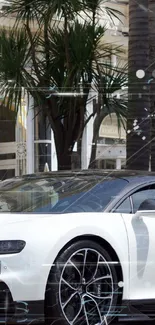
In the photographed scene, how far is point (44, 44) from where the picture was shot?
7.33 m

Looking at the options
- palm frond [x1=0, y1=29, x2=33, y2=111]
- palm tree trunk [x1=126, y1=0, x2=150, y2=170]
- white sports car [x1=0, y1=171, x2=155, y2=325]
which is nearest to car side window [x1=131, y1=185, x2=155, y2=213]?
white sports car [x1=0, y1=171, x2=155, y2=325]

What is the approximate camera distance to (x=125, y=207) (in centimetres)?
466

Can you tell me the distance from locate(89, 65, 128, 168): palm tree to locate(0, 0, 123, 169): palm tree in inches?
6.6

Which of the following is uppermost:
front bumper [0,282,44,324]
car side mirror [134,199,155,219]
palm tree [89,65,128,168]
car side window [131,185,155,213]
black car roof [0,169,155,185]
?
palm tree [89,65,128,168]

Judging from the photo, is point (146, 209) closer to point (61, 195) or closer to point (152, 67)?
point (61, 195)

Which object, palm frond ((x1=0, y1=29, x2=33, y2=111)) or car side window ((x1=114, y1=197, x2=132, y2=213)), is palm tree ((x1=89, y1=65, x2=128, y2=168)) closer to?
palm frond ((x1=0, y1=29, x2=33, y2=111))

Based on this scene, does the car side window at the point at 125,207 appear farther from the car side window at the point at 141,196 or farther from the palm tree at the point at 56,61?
the palm tree at the point at 56,61

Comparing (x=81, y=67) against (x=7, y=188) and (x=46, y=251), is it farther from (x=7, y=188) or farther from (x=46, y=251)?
(x=46, y=251)

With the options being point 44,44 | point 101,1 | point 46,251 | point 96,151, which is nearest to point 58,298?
point 46,251

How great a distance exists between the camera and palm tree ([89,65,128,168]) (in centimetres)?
731

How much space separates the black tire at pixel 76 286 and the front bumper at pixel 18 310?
77 mm

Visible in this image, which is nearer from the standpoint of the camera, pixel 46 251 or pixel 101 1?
pixel 46 251

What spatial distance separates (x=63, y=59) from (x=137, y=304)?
368cm

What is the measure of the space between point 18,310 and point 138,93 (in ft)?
13.0
